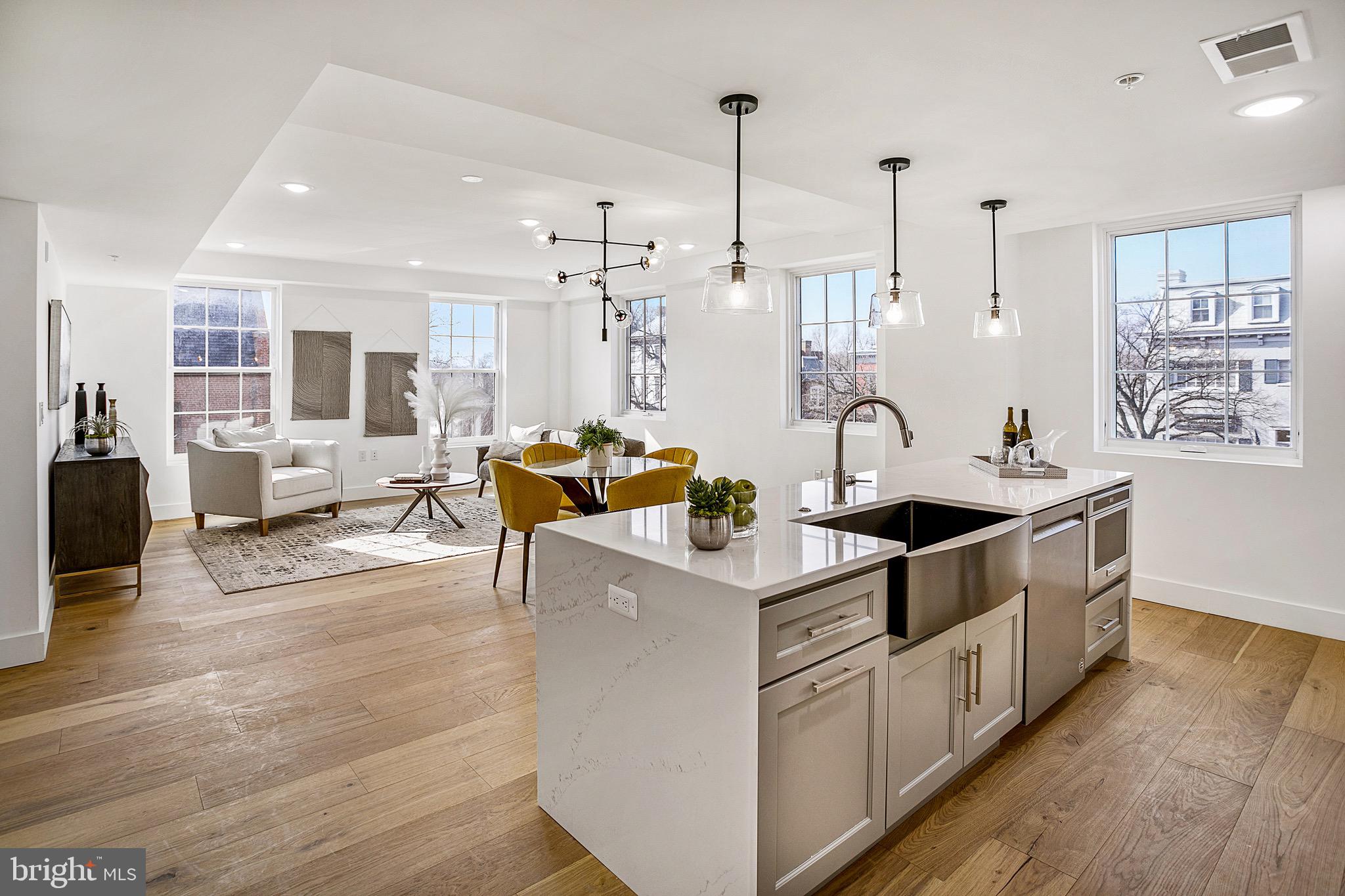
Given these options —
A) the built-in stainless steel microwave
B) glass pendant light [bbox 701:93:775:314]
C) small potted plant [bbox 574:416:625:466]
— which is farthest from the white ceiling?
small potted plant [bbox 574:416:625:466]

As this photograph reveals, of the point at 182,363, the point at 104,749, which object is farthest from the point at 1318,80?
the point at 182,363

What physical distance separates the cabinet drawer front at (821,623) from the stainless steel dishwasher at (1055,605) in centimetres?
99

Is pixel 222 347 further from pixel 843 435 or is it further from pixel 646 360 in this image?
pixel 843 435

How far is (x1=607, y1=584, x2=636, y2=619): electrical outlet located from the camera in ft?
6.03

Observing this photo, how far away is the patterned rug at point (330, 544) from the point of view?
4844 millimetres

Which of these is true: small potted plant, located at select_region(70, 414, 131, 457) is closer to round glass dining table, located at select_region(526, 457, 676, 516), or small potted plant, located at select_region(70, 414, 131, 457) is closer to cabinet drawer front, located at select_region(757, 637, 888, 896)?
round glass dining table, located at select_region(526, 457, 676, 516)

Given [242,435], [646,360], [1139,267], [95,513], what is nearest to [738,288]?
[1139,267]

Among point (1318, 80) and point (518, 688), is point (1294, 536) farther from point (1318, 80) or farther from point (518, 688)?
point (518, 688)

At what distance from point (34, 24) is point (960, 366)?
181 inches

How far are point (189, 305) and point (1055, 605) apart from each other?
772 centimetres

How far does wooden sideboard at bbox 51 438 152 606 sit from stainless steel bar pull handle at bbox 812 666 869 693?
4230mm

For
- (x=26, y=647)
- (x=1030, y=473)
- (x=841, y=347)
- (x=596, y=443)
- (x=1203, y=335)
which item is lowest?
(x=26, y=647)

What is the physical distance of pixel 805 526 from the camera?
2.23 metres

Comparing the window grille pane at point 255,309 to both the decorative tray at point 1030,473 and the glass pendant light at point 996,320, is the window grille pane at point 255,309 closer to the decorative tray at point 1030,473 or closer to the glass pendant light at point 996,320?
the glass pendant light at point 996,320
